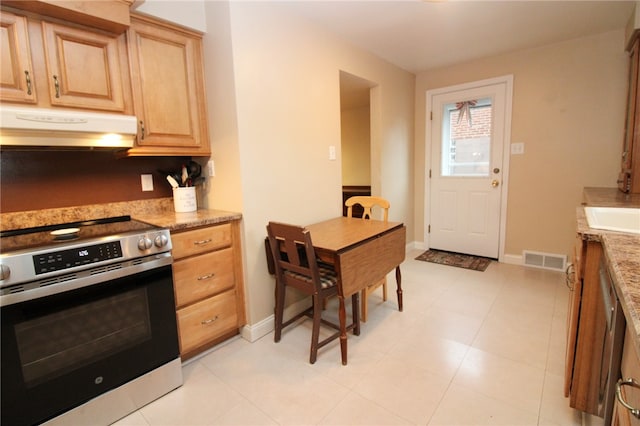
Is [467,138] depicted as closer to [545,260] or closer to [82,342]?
[545,260]

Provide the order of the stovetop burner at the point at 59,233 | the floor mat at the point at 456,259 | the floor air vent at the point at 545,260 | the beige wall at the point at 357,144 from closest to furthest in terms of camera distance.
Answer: the stovetop burner at the point at 59,233, the floor air vent at the point at 545,260, the floor mat at the point at 456,259, the beige wall at the point at 357,144

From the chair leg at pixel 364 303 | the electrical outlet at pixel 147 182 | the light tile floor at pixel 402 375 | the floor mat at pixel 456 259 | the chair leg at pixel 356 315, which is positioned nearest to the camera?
the light tile floor at pixel 402 375

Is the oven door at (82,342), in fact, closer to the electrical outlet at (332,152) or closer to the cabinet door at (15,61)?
the cabinet door at (15,61)

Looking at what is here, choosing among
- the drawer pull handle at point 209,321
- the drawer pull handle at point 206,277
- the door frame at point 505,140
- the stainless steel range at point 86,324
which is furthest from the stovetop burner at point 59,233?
the door frame at point 505,140

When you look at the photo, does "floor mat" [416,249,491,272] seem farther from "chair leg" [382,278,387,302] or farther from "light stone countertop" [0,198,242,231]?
"light stone countertop" [0,198,242,231]

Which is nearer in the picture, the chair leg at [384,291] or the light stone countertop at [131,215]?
the light stone countertop at [131,215]

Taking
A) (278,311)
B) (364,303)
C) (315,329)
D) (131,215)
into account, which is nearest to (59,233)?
(131,215)

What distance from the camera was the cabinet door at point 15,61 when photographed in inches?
56.6

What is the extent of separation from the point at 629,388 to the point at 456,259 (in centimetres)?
308

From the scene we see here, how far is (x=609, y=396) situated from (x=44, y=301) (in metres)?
2.05

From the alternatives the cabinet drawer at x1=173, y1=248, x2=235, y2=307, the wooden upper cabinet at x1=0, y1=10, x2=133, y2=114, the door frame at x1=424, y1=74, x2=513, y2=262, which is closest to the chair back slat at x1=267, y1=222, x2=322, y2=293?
the cabinet drawer at x1=173, y1=248, x2=235, y2=307

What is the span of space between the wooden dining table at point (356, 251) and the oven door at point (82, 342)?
2.97ft

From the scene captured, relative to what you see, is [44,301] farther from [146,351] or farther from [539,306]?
[539,306]

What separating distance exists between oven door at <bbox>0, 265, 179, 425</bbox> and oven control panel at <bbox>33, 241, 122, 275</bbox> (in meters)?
0.12
